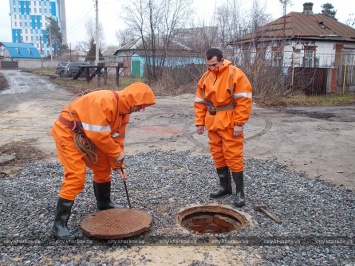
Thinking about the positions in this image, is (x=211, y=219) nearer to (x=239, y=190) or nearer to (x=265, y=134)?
(x=239, y=190)

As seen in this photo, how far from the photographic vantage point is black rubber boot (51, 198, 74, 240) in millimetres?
3609

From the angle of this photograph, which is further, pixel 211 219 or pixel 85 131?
pixel 211 219

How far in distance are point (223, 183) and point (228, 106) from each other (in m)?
1.05

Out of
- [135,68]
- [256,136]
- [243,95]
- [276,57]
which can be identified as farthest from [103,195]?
[135,68]

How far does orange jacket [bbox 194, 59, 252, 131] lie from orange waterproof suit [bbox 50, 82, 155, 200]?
1.14 meters

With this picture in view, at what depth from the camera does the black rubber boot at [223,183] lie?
482 centimetres

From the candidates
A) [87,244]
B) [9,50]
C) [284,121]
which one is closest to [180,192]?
[87,244]

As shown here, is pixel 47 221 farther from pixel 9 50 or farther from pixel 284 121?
pixel 9 50

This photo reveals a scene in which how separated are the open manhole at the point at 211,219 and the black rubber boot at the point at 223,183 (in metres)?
0.33

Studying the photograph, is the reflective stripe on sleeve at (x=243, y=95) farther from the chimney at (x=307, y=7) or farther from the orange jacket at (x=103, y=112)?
the chimney at (x=307, y=7)

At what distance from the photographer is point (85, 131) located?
3.47 metres

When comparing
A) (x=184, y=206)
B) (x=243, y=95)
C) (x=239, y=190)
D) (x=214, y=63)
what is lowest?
(x=184, y=206)

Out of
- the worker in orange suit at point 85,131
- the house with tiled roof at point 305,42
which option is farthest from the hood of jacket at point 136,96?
the house with tiled roof at point 305,42

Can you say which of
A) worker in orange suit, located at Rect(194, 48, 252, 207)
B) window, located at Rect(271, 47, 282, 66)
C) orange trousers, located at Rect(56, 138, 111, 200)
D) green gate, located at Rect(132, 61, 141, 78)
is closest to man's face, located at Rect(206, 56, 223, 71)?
worker in orange suit, located at Rect(194, 48, 252, 207)
